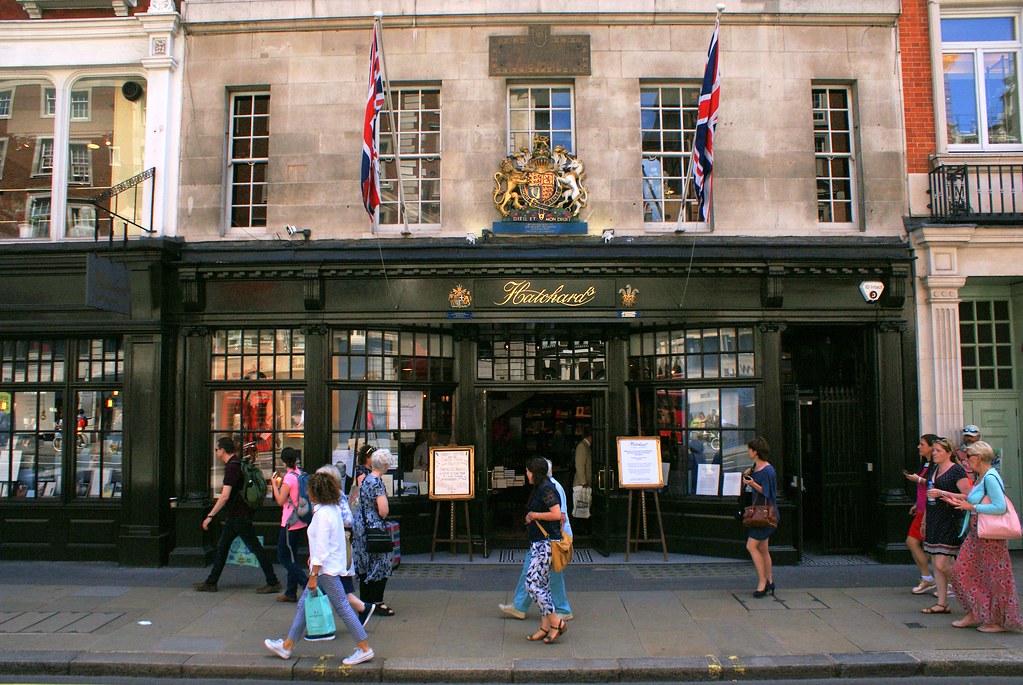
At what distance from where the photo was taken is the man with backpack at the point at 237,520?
948cm

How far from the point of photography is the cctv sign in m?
11.2

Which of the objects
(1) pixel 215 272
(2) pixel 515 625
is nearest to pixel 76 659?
(2) pixel 515 625

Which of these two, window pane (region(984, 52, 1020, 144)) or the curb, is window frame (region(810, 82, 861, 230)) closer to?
window pane (region(984, 52, 1020, 144))

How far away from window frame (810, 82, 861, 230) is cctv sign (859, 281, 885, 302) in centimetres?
103

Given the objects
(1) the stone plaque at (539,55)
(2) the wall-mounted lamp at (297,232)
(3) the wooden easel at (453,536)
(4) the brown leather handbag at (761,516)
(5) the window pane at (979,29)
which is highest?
(5) the window pane at (979,29)

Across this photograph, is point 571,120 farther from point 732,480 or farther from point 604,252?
point 732,480

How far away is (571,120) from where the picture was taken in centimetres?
1187

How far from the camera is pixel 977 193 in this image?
450 inches

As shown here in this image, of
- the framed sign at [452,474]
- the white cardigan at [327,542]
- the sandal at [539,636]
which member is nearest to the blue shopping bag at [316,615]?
the white cardigan at [327,542]

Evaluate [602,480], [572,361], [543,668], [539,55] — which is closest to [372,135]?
[539,55]

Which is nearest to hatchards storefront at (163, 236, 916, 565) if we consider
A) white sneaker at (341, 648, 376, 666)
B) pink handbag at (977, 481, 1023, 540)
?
pink handbag at (977, 481, 1023, 540)

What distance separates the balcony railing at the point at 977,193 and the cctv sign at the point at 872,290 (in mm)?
1261

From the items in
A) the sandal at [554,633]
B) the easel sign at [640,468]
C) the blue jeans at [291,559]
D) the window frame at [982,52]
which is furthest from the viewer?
the window frame at [982,52]

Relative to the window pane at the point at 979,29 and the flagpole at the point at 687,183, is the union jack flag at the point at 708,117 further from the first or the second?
the window pane at the point at 979,29
